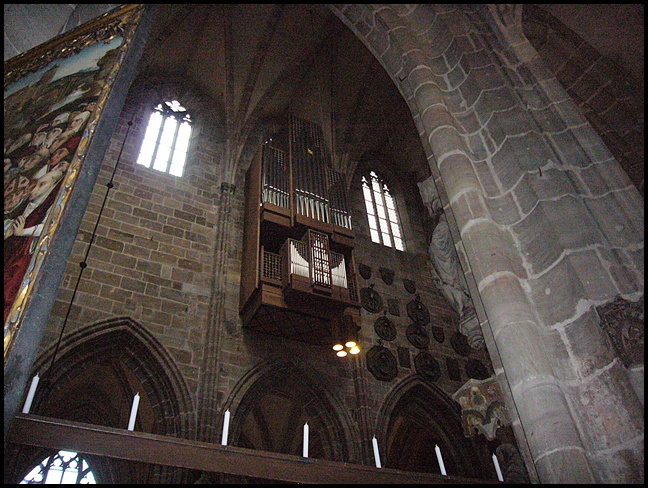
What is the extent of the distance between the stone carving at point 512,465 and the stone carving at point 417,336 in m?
3.63

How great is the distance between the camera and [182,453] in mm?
4875

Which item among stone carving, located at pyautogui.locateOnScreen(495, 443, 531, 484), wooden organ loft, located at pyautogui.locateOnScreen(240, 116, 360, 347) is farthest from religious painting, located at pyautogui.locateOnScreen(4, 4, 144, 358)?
stone carving, located at pyautogui.locateOnScreen(495, 443, 531, 484)

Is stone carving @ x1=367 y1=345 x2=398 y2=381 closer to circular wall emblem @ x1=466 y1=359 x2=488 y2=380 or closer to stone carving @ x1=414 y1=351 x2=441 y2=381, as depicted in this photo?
stone carving @ x1=414 y1=351 x2=441 y2=381

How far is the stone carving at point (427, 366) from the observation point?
11.2m

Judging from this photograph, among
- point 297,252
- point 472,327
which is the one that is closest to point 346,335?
point 297,252

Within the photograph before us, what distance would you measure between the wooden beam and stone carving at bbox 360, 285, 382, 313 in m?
6.00

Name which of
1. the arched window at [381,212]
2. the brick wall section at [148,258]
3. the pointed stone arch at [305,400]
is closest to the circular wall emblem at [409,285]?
the arched window at [381,212]

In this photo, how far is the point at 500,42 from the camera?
191 inches

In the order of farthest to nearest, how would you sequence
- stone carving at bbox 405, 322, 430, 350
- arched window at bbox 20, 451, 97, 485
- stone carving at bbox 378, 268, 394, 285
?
1. stone carving at bbox 378, 268, 394, 285
2. stone carving at bbox 405, 322, 430, 350
3. arched window at bbox 20, 451, 97, 485


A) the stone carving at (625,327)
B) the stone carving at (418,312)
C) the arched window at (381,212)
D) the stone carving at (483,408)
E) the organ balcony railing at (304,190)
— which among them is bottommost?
the stone carving at (625,327)

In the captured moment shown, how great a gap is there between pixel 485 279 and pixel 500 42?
263 cm

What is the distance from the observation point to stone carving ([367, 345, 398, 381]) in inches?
418

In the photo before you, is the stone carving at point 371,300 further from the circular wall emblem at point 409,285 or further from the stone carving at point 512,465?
the stone carving at point 512,465

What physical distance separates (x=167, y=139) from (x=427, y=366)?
7.94m
